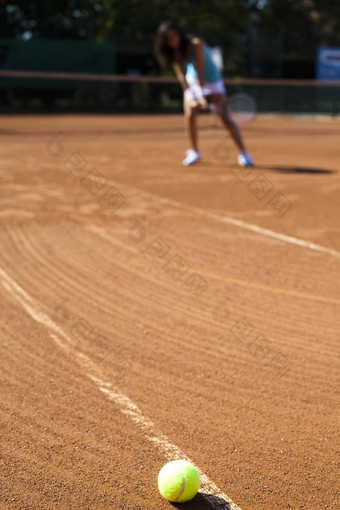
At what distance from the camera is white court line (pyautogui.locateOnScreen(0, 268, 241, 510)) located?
2.38 metres

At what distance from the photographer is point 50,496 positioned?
2.33m

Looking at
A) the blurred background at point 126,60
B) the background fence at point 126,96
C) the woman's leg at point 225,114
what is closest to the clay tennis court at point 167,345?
the woman's leg at point 225,114

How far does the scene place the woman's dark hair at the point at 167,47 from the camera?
8.59 metres

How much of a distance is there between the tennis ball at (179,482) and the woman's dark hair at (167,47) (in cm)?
717

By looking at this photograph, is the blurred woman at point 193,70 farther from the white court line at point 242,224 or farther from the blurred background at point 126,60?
the blurred background at point 126,60

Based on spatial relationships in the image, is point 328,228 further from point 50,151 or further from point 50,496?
point 50,151

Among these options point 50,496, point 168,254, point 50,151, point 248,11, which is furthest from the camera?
point 248,11

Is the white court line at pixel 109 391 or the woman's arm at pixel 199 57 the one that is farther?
the woman's arm at pixel 199 57

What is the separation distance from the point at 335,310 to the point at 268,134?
13504mm

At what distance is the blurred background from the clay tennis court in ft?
47.8

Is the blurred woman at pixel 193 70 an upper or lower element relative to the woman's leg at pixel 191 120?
upper

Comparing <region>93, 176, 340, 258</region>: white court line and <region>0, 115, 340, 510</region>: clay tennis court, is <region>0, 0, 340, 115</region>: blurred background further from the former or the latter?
<region>0, 115, 340, 510</region>: clay tennis court

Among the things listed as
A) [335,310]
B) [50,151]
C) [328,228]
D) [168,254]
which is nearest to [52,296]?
[168,254]

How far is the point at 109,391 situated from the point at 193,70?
6.96 meters
